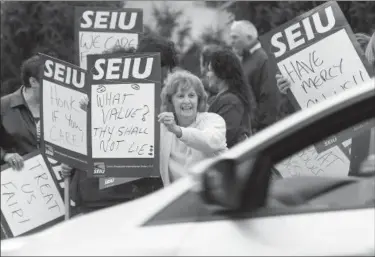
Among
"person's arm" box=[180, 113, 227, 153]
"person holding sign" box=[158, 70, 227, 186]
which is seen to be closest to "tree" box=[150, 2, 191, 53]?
"person holding sign" box=[158, 70, 227, 186]

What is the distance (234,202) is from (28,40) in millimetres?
16924

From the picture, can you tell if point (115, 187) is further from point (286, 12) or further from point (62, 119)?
point (286, 12)

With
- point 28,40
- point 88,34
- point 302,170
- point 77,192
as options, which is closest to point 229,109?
point 77,192

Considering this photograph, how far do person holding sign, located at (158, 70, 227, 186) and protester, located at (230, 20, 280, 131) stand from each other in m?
2.65

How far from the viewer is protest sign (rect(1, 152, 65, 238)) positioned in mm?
9328

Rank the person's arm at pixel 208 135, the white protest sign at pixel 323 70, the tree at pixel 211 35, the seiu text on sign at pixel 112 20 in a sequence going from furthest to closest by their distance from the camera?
the tree at pixel 211 35 → the seiu text on sign at pixel 112 20 → the white protest sign at pixel 323 70 → the person's arm at pixel 208 135

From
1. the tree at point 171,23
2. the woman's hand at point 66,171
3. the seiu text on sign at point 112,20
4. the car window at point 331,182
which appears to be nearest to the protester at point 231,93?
the woman's hand at point 66,171

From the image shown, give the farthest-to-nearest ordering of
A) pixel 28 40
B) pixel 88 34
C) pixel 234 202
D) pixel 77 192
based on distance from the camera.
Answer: pixel 28 40, pixel 88 34, pixel 77 192, pixel 234 202

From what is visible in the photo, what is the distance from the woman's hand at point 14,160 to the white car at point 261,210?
432 cm

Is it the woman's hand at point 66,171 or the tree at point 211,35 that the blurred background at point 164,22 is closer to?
the tree at point 211,35

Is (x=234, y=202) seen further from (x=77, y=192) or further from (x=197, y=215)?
(x=77, y=192)

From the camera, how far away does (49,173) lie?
944 centimetres

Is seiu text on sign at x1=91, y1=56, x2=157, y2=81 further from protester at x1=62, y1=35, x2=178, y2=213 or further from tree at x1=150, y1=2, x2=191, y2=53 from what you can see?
tree at x1=150, y1=2, x2=191, y2=53

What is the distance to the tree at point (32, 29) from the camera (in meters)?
21.0
